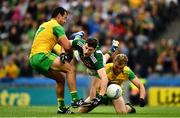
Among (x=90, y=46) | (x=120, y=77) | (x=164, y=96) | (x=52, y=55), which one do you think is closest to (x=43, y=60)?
(x=52, y=55)

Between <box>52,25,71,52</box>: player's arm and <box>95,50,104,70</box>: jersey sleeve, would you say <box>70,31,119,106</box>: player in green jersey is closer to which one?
<box>95,50,104,70</box>: jersey sleeve

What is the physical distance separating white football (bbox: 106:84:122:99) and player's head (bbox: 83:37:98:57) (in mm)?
972

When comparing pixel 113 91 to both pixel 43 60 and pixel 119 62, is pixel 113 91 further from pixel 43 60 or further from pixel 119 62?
pixel 43 60

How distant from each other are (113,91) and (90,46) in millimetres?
1203

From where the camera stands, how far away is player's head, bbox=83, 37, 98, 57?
16203 millimetres

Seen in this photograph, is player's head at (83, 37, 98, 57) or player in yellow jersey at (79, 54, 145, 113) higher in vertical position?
player's head at (83, 37, 98, 57)

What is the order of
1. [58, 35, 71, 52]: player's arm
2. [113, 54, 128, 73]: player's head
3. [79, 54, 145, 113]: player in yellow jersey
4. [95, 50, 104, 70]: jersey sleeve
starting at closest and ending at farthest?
[58, 35, 71, 52]: player's arm
[95, 50, 104, 70]: jersey sleeve
[113, 54, 128, 73]: player's head
[79, 54, 145, 113]: player in yellow jersey

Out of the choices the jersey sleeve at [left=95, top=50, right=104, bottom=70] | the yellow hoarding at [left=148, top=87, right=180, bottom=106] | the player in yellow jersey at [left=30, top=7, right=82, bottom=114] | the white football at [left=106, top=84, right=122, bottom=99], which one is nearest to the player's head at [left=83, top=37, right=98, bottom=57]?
the jersey sleeve at [left=95, top=50, right=104, bottom=70]

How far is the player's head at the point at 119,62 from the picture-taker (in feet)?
54.6

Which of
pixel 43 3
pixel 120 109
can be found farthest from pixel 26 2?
pixel 120 109

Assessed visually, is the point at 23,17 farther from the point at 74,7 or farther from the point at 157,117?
the point at 157,117

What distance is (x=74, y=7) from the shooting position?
30.2 m

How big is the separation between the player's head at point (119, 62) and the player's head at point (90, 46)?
2.29ft

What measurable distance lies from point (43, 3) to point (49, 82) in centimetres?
559
